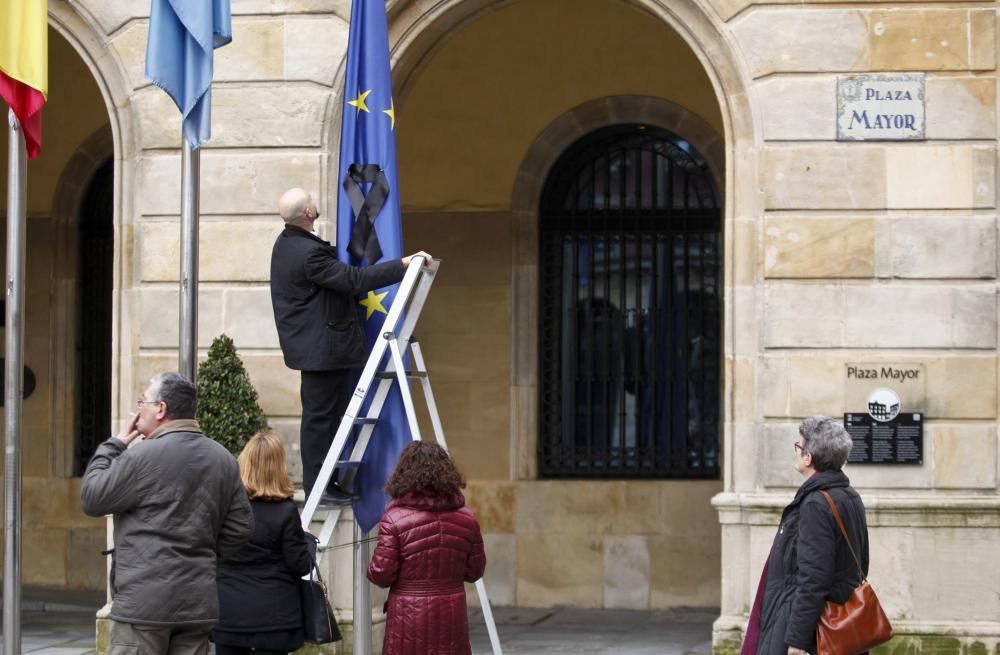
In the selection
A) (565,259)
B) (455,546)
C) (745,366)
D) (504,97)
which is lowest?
(455,546)

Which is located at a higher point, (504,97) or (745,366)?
(504,97)

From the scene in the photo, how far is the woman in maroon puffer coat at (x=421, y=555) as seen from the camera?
6.83 m

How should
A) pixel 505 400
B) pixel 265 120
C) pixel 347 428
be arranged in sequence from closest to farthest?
pixel 347 428, pixel 265 120, pixel 505 400

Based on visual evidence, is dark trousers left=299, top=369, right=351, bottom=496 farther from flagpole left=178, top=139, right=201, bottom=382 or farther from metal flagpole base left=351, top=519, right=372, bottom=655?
flagpole left=178, top=139, right=201, bottom=382

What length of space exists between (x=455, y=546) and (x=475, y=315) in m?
6.20

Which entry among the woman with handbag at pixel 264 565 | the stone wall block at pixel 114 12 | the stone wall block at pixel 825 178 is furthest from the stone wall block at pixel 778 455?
the stone wall block at pixel 114 12

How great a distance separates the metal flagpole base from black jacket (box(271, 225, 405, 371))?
0.90 metres

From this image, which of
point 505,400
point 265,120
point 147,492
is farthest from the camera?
point 505,400

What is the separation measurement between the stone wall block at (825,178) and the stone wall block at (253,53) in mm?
3043

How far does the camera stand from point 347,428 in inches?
327

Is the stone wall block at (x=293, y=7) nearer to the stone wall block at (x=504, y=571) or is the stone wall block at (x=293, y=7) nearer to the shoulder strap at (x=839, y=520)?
the stone wall block at (x=504, y=571)

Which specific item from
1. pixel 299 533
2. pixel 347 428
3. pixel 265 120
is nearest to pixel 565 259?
pixel 265 120

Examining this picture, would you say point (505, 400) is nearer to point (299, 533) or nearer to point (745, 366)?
point (745, 366)

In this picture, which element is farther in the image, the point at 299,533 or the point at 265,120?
the point at 265,120
